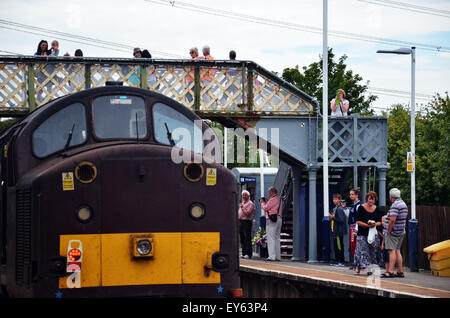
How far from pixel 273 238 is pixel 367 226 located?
7.22 metres

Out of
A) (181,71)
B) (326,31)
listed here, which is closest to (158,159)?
(181,71)

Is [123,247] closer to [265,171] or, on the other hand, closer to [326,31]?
[326,31]

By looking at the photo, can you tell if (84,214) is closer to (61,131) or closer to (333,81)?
(61,131)

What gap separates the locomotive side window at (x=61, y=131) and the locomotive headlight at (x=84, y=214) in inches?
34.5

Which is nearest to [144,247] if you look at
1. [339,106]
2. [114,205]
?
[114,205]

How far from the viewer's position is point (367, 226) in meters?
18.7

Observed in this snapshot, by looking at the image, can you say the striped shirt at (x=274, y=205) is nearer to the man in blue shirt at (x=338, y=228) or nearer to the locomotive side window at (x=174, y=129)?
the man in blue shirt at (x=338, y=228)

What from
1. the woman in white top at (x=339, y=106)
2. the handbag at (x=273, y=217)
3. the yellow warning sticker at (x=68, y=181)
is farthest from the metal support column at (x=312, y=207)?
the yellow warning sticker at (x=68, y=181)

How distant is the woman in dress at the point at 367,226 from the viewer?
61.2ft

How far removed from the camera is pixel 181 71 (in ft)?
80.2

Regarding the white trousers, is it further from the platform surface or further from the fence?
the fence

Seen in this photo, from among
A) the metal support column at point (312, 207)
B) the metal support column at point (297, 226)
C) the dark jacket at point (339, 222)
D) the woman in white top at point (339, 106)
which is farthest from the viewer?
the metal support column at point (297, 226)

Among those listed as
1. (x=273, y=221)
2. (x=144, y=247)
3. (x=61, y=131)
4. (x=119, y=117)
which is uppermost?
(x=119, y=117)

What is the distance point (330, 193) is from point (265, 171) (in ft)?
46.1
